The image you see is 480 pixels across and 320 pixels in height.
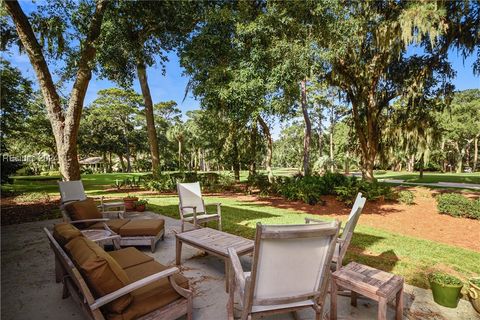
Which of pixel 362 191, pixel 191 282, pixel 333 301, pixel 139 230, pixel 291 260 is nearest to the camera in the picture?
pixel 291 260

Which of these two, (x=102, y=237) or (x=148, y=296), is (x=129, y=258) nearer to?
(x=148, y=296)

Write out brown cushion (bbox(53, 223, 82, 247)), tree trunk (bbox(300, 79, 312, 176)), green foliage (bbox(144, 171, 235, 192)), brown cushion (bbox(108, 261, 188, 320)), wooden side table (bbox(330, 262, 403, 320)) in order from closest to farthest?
1. brown cushion (bbox(108, 261, 188, 320))
2. wooden side table (bbox(330, 262, 403, 320))
3. brown cushion (bbox(53, 223, 82, 247))
4. tree trunk (bbox(300, 79, 312, 176))
5. green foliage (bbox(144, 171, 235, 192))

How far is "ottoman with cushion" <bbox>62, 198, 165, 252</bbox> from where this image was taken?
442 centimetres

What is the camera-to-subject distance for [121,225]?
4.65 m

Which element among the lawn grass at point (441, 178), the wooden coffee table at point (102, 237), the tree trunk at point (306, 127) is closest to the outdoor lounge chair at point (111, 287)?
the wooden coffee table at point (102, 237)

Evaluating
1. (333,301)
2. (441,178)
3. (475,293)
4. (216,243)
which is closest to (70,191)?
(216,243)

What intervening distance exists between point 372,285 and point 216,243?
1.92 meters

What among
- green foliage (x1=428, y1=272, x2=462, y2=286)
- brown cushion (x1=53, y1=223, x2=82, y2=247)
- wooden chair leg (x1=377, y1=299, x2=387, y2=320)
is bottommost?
green foliage (x1=428, y1=272, x2=462, y2=286)

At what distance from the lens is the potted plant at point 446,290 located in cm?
268

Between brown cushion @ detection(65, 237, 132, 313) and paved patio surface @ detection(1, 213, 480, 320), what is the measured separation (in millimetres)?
955

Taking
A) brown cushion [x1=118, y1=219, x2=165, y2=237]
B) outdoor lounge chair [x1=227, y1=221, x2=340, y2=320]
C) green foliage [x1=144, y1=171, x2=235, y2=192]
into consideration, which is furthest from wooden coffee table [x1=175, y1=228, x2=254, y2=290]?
green foliage [x1=144, y1=171, x2=235, y2=192]

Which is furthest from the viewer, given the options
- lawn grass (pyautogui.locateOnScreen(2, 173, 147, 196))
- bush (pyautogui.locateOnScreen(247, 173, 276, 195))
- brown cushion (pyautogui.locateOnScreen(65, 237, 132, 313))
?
lawn grass (pyautogui.locateOnScreen(2, 173, 147, 196))

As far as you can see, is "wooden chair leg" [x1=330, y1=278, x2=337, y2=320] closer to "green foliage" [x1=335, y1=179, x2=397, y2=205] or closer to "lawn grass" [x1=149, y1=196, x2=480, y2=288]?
"lawn grass" [x1=149, y1=196, x2=480, y2=288]

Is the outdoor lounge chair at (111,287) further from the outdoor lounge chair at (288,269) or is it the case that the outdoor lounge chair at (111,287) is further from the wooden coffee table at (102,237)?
the wooden coffee table at (102,237)
